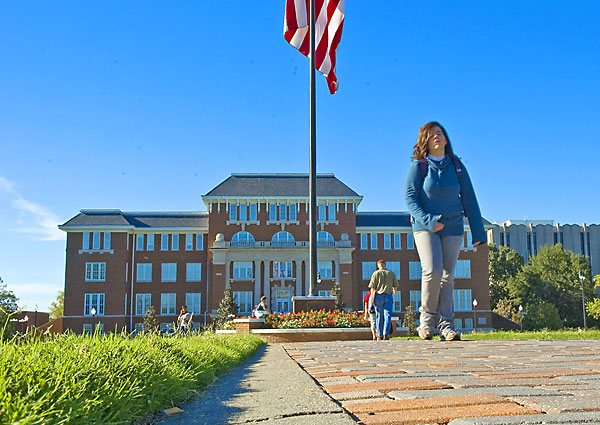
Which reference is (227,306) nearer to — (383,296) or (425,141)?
(383,296)

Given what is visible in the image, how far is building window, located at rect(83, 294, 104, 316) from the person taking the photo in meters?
50.4

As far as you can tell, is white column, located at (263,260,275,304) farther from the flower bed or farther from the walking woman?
the walking woman

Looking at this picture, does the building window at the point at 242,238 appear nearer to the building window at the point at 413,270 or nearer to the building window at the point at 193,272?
the building window at the point at 193,272

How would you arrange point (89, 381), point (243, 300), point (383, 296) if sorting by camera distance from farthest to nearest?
point (243, 300)
point (383, 296)
point (89, 381)

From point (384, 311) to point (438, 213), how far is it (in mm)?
4616

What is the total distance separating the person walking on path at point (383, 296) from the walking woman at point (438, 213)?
3.40 metres

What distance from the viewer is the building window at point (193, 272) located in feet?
Result: 170

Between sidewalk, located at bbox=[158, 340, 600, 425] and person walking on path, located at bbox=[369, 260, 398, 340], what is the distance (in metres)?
5.83

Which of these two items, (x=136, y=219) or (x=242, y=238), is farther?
(x=136, y=219)

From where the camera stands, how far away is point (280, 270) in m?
50.5

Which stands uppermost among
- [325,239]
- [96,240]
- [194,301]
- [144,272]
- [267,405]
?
[96,240]

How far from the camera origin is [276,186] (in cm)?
5247

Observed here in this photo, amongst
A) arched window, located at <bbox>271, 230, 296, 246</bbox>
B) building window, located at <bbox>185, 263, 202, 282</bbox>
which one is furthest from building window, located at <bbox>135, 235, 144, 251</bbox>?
arched window, located at <bbox>271, 230, 296, 246</bbox>

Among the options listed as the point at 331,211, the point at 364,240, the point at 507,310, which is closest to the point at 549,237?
the point at 507,310
